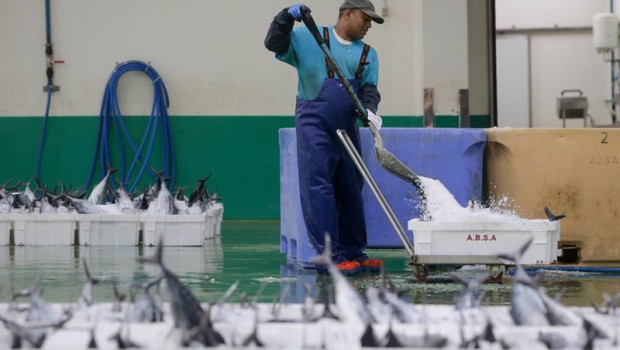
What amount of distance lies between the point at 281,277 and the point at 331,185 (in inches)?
27.7

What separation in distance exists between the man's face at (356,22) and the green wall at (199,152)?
20.6 feet

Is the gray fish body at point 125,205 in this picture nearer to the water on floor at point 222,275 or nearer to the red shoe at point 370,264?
the water on floor at point 222,275

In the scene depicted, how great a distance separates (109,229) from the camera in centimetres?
1080

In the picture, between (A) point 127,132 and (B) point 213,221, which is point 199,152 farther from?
(B) point 213,221

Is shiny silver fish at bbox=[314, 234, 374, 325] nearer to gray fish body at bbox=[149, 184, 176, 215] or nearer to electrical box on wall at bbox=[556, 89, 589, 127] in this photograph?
gray fish body at bbox=[149, 184, 176, 215]

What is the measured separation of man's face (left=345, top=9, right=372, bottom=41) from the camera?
27.3ft

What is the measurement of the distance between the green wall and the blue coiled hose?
0.10 m

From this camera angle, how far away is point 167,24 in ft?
48.2

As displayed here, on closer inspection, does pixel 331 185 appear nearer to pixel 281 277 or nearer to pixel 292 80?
pixel 281 277

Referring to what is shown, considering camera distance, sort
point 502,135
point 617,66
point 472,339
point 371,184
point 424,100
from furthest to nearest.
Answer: point 617,66
point 424,100
point 502,135
point 371,184
point 472,339

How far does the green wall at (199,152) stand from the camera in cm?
1462

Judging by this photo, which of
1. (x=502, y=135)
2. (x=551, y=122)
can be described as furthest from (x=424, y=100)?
(x=551, y=122)

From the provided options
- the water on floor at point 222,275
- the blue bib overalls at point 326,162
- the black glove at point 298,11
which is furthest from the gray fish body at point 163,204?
the black glove at point 298,11

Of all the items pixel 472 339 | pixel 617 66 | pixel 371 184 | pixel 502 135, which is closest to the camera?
pixel 472 339
